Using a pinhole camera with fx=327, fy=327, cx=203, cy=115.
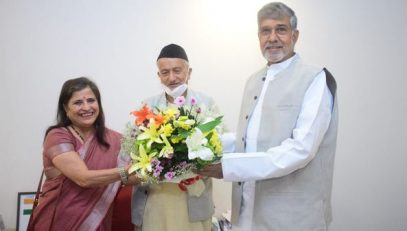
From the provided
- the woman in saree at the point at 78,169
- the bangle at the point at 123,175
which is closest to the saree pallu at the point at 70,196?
the woman in saree at the point at 78,169

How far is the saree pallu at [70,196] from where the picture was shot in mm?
1721

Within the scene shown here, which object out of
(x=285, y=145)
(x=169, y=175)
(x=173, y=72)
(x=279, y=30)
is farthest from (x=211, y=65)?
(x=169, y=175)

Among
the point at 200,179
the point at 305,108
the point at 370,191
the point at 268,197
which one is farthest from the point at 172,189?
the point at 370,191

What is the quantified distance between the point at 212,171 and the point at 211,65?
1.49 meters

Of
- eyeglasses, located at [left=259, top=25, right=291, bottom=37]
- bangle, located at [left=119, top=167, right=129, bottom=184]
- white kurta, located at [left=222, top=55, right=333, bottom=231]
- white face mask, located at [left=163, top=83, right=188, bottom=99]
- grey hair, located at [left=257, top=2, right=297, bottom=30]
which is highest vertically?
grey hair, located at [left=257, top=2, right=297, bottom=30]

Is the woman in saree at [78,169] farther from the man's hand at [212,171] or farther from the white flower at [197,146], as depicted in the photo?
the white flower at [197,146]

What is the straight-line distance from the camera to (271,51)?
1.63 metres

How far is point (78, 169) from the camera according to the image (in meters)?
1.65

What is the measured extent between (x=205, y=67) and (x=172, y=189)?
4.39 ft

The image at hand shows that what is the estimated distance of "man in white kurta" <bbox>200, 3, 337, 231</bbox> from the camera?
1.42 meters

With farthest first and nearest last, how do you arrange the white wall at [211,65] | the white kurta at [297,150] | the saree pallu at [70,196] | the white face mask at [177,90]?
the white wall at [211,65] < the white face mask at [177,90] < the saree pallu at [70,196] < the white kurta at [297,150]

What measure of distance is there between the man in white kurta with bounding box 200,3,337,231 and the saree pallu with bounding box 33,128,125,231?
0.70 meters

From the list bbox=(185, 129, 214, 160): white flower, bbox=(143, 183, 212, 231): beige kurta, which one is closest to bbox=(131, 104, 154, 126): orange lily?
bbox=(185, 129, 214, 160): white flower

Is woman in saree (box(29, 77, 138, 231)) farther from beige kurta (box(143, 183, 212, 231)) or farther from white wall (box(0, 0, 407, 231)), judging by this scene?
white wall (box(0, 0, 407, 231))
